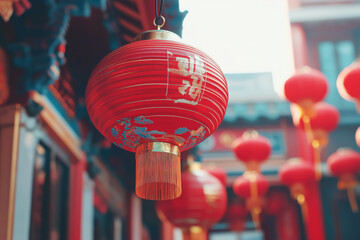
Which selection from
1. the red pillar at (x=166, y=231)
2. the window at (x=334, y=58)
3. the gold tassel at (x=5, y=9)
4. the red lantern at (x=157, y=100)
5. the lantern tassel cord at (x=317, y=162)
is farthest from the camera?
the window at (x=334, y=58)

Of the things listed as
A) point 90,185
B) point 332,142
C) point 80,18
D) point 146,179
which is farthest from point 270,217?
point 146,179

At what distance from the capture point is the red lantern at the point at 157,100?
220 centimetres

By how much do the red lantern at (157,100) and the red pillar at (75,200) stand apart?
285 cm

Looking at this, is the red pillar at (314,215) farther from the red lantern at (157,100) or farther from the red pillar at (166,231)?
the red lantern at (157,100)

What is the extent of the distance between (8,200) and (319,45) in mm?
11659

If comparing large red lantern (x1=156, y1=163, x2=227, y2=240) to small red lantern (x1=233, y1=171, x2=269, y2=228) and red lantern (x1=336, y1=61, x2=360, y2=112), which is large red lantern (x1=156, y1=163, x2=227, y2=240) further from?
small red lantern (x1=233, y1=171, x2=269, y2=228)

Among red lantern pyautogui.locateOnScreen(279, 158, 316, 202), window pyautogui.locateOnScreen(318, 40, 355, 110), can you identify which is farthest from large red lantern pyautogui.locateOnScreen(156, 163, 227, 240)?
window pyautogui.locateOnScreen(318, 40, 355, 110)

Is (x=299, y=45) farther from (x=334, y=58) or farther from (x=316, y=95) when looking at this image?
(x=316, y=95)

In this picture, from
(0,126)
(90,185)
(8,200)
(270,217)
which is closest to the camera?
(8,200)

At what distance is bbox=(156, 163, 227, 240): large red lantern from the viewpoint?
5.43 meters

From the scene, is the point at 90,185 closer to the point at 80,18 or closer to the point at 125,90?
the point at 80,18

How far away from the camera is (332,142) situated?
1300 centimetres

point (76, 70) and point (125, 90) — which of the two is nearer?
point (125, 90)

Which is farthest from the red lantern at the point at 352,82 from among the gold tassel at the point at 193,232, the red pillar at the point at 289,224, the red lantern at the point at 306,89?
the red pillar at the point at 289,224
